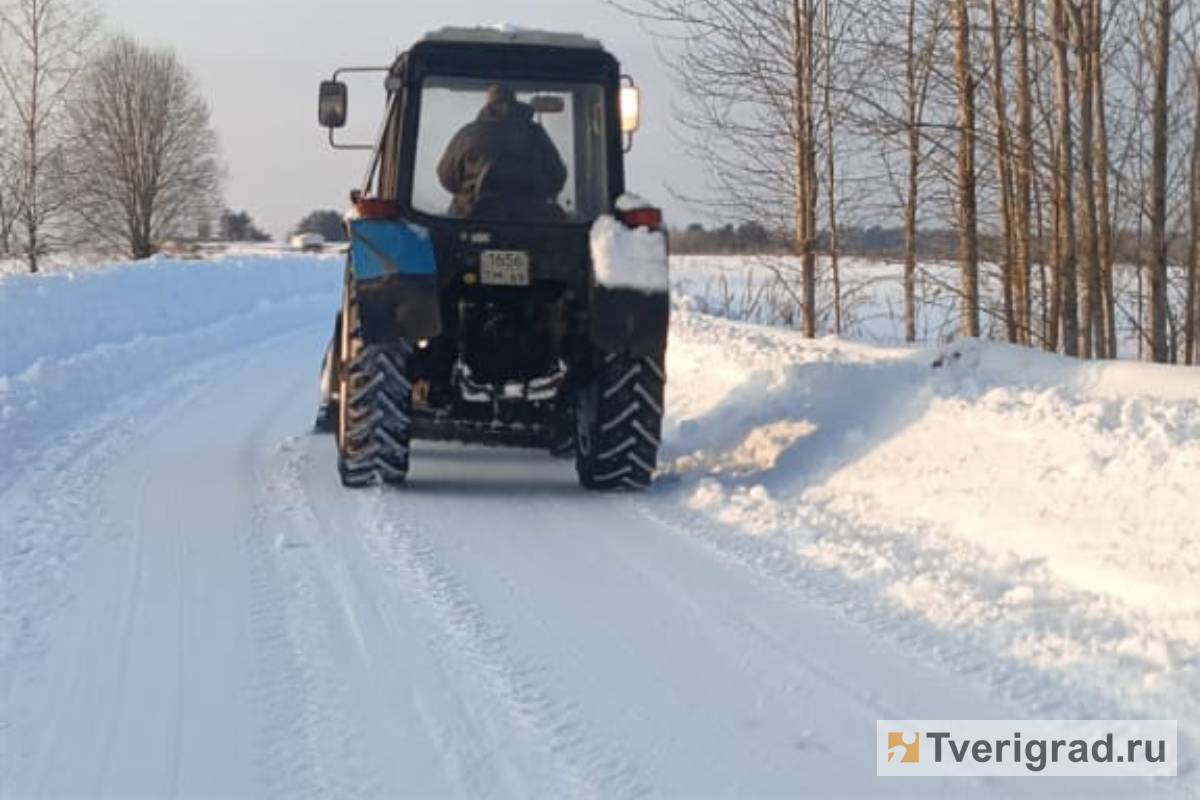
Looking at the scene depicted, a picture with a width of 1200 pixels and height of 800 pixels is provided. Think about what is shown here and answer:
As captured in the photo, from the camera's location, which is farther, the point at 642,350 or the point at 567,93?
the point at 567,93

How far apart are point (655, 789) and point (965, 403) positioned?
456 cm

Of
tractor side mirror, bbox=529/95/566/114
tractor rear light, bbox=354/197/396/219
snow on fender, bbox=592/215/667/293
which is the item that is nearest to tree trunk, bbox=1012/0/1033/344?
tractor side mirror, bbox=529/95/566/114

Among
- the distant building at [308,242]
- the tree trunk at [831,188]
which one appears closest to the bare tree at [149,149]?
the distant building at [308,242]

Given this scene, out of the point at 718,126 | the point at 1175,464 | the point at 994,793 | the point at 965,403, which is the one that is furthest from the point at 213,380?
the point at 994,793

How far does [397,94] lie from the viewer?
8688 mm

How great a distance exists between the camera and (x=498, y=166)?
859 cm

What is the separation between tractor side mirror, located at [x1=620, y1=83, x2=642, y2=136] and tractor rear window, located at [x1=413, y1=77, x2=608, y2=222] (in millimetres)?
124

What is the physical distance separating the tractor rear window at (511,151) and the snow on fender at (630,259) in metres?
0.47

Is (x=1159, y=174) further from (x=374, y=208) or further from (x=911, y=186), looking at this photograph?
(x=374, y=208)

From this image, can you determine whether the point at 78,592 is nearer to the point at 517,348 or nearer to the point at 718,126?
the point at 517,348

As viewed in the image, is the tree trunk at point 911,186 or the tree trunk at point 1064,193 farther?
the tree trunk at point 911,186

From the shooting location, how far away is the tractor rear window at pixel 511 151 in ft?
28.1

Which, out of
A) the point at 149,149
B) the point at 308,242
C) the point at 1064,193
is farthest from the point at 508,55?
the point at 308,242

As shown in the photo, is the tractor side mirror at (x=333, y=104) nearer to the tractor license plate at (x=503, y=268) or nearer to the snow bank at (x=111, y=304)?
the tractor license plate at (x=503, y=268)
